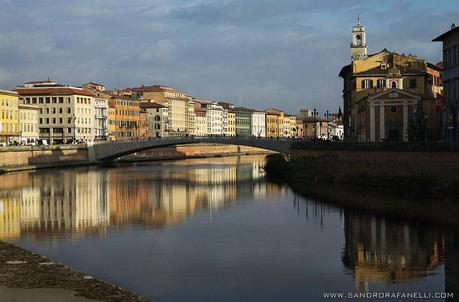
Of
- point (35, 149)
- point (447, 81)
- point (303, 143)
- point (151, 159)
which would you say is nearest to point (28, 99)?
point (151, 159)

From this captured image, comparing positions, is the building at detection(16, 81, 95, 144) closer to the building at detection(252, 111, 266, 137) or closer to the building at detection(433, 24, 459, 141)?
the building at detection(433, 24, 459, 141)

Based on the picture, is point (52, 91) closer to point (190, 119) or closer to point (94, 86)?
point (94, 86)

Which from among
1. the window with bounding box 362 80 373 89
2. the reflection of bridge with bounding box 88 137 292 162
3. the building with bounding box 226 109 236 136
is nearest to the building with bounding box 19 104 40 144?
the reflection of bridge with bounding box 88 137 292 162

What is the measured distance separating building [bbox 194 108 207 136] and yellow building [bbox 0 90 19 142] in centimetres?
7211

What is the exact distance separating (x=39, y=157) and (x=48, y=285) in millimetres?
60796

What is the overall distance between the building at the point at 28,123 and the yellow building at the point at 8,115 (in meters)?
1.89

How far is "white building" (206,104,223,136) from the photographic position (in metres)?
166

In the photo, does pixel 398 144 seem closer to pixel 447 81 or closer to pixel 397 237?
pixel 447 81

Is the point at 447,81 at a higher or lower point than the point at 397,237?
higher

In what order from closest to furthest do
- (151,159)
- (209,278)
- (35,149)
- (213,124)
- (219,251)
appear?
(209,278), (219,251), (35,149), (151,159), (213,124)

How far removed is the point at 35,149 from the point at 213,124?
93.4m

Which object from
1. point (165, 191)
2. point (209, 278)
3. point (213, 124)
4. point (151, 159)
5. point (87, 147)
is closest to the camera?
point (209, 278)

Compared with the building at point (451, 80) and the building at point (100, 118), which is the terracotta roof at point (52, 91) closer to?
the building at point (100, 118)

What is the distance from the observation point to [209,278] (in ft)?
65.7
